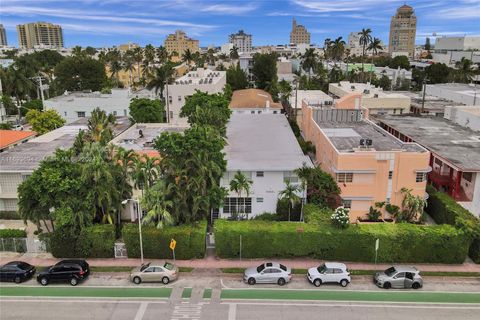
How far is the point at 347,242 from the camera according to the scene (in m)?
30.7

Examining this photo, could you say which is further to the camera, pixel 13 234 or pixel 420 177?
pixel 420 177

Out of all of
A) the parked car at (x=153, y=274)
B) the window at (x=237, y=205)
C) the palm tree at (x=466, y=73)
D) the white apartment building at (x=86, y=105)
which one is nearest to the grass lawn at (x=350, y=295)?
the parked car at (x=153, y=274)

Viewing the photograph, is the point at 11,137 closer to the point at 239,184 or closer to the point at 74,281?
the point at 74,281

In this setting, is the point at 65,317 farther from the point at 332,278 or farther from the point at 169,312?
the point at 332,278

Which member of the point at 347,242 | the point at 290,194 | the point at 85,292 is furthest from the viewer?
the point at 290,194

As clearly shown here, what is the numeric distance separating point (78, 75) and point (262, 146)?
264 ft

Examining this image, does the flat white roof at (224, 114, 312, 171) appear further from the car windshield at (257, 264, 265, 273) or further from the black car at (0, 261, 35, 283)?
the black car at (0, 261, 35, 283)

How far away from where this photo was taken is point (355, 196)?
36906 mm

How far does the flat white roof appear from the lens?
37688mm

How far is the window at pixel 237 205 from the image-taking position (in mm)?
37656

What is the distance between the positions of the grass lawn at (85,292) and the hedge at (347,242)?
249 inches

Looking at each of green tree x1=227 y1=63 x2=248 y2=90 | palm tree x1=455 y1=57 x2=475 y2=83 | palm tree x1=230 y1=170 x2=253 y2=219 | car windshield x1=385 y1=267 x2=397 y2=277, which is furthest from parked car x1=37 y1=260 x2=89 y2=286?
palm tree x1=455 y1=57 x2=475 y2=83

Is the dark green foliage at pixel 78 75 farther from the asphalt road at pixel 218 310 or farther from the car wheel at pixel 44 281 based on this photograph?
the asphalt road at pixel 218 310

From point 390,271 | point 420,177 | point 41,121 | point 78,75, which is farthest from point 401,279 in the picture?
point 78,75
